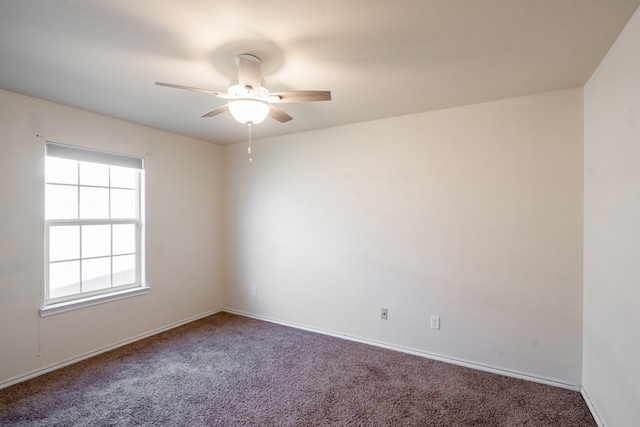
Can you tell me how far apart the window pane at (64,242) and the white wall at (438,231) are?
73.6 inches

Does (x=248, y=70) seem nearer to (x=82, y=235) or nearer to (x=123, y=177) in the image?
(x=123, y=177)

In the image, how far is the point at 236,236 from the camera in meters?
4.34

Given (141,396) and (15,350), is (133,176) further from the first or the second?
(141,396)

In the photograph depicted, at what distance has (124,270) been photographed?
340cm

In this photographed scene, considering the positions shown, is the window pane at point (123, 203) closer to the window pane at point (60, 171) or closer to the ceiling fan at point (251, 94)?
the window pane at point (60, 171)

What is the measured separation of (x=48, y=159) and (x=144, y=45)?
1.78m

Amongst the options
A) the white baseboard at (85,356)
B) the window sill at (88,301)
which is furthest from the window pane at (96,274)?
the white baseboard at (85,356)

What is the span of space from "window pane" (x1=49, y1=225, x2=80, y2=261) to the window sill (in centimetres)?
42

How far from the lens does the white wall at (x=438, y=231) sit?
8.18 feet

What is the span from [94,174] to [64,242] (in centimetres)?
71

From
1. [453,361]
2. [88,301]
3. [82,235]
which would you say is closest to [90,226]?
[82,235]

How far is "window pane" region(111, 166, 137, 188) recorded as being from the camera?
3.30 meters

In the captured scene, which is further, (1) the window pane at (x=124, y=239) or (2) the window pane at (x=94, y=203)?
(1) the window pane at (x=124, y=239)

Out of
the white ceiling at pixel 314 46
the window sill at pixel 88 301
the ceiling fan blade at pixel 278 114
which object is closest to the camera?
the white ceiling at pixel 314 46
